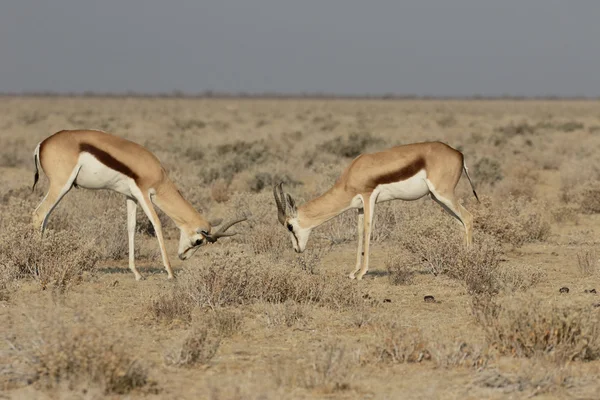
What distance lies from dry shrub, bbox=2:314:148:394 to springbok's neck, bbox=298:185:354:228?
4930 mm

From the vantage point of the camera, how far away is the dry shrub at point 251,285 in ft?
28.2

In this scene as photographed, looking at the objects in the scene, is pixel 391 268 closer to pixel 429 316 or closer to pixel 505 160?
pixel 429 316

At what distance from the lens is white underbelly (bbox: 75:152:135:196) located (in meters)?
9.78

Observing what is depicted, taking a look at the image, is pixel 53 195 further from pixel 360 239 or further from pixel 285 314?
pixel 360 239

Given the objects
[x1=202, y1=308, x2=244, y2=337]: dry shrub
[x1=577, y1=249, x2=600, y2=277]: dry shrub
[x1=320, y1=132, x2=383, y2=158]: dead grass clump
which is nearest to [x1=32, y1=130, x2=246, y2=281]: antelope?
[x1=202, y1=308, x2=244, y2=337]: dry shrub

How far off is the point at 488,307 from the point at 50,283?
4843 mm

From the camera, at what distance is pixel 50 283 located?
9.23m

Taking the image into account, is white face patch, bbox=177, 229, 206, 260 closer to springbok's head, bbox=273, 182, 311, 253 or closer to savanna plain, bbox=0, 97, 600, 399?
savanna plain, bbox=0, 97, 600, 399

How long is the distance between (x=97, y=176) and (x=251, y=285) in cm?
244

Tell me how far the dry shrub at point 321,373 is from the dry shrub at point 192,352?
59 cm

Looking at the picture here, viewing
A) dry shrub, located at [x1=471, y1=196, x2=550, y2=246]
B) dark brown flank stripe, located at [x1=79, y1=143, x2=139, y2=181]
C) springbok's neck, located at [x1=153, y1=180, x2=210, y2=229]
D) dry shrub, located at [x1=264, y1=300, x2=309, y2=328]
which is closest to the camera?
dry shrub, located at [x1=264, y1=300, x2=309, y2=328]

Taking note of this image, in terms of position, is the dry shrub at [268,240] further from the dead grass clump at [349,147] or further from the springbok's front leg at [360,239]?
the dead grass clump at [349,147]

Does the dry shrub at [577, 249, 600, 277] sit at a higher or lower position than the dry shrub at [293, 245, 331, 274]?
higher

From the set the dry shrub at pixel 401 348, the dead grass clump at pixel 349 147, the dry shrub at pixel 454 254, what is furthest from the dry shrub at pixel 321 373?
the dead grass clump at pixel 349 147
